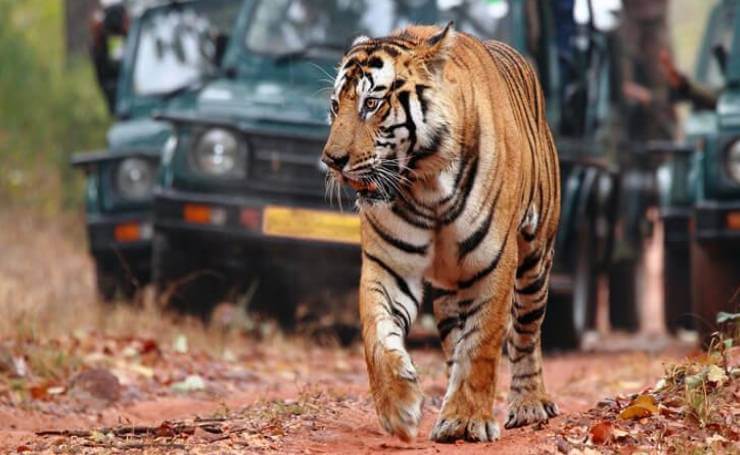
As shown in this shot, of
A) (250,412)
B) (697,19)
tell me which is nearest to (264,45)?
(250,412)

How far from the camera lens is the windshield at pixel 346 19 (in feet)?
33.9

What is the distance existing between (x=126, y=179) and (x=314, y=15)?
1.86 metres

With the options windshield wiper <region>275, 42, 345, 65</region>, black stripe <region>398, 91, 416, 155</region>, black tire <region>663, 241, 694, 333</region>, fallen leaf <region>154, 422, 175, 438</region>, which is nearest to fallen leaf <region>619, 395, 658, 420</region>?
black stripe <region>398, 91, 416, 155</region>

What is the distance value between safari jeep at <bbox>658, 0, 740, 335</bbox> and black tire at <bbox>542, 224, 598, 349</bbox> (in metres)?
0.61

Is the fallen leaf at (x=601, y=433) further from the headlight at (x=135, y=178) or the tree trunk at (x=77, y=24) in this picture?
the tree trunk at (x=77, y=24)

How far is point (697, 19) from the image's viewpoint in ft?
145

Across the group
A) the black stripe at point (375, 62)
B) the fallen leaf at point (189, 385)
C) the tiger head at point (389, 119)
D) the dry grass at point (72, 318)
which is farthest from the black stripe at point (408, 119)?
the dry grass at point (72, 318)

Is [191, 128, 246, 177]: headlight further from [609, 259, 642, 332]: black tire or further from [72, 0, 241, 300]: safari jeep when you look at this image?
[609, 259, 642, 332]: black tire

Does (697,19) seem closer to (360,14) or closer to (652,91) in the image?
(652,91)

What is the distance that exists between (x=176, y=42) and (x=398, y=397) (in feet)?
23.2

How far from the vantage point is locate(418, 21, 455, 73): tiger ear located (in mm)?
6074

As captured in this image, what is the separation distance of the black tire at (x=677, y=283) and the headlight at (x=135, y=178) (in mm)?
3594

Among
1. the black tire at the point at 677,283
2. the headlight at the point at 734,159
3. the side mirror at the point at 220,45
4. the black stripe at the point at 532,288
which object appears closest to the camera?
the black stripe at the point at 532,288

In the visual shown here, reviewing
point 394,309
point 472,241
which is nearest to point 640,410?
point 472,241
